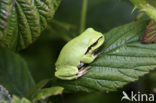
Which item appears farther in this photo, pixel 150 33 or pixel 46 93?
pixel 150 33

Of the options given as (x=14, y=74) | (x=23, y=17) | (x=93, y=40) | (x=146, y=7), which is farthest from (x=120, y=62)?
(x=14, y=74)

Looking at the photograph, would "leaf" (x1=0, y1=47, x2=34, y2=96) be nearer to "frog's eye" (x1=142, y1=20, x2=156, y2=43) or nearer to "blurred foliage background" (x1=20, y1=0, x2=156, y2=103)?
"blurred foliage background" (x1=20, y1=0, x2=156, y2=103)

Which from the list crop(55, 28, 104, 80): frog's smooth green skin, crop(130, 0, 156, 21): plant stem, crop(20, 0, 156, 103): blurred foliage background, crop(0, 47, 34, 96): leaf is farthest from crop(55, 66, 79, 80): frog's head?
crop(130, 0, 156, 21): plant stem

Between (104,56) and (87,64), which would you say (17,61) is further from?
Result: (104,56)

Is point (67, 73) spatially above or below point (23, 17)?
below

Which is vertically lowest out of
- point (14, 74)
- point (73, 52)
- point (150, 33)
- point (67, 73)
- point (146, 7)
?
point (14, 74)

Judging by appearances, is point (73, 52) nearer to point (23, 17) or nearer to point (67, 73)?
point (67, 73)
